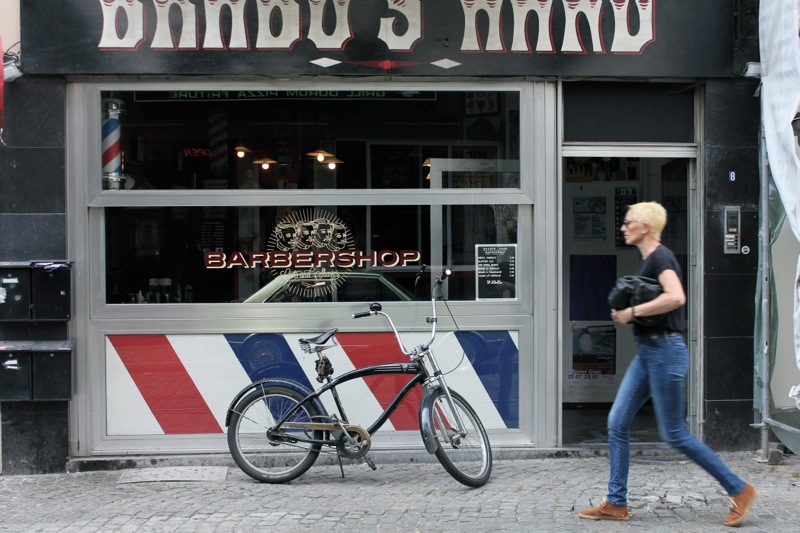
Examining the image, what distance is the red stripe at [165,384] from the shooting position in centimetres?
638

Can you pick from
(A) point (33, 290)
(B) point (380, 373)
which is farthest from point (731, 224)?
(A) point (33, 290)

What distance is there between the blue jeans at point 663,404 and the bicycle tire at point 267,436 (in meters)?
2.05

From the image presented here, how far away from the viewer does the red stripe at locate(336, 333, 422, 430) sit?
6.46 m

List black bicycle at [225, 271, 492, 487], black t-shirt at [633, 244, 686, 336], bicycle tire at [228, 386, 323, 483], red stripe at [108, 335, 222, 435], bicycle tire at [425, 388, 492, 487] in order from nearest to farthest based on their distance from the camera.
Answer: black t-shirt at [633, 244, 686, 336] < bicycle tire at [425, 388, 492, 487] < black bicycle at [225, 271, 492, 487] < bicycle tire at [228, 386, 323, 483] < red stripe at [108, 335, 222, 435]

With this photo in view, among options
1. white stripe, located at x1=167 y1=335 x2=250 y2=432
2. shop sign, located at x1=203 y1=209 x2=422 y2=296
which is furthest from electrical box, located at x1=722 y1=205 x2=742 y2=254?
white stripe, located at x1=167 y1=335 x2=250 y2=432

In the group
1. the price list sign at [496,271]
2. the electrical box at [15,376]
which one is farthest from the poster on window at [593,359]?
the electrical box at [15,376]

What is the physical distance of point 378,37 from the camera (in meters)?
6.27

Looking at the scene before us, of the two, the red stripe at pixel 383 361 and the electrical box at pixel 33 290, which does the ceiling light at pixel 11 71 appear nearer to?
the electrical box at pixel 33 290

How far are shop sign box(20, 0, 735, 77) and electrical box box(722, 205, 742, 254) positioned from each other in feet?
3.42

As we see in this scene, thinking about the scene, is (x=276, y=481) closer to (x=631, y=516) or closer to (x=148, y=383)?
(x=148, y=383)

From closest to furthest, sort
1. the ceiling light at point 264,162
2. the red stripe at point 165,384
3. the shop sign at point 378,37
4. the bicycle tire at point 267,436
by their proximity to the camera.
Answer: the bicycle tire at point 267,436 → the shop sign at point 378,37 → the red stripe at point 165,384 → the ceiling light at point 264,162

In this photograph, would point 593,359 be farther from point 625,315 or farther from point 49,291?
point 49,291

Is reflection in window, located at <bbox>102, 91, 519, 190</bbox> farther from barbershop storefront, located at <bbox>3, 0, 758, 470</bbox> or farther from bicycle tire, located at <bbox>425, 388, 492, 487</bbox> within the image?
bicycle tire, located at <bbox>425, 388, 492, 487</bbox>

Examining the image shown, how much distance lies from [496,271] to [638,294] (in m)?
1.91
